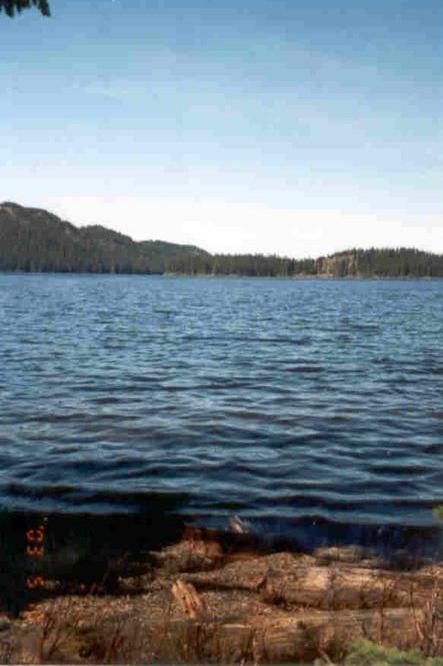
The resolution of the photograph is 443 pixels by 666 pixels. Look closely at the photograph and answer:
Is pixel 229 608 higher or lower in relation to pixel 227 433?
higher

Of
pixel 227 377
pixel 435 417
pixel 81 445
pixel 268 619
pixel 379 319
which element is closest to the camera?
pixel 268 619

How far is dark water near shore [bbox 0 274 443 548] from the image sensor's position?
12.1 metres

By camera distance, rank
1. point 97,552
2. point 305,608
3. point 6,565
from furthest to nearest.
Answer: point 97,552 < point 6,565 < point 305,608

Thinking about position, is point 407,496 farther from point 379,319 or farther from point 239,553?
point 379,319

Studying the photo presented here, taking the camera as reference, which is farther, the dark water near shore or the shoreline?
the dark water near shore

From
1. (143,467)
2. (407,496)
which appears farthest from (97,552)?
(407,496)

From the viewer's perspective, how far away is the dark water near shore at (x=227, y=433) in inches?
477

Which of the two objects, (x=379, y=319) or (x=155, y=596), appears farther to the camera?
(x=379, y=319)

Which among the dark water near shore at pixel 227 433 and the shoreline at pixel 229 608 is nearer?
the shoreline at pixel 229 608

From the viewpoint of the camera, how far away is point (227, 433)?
17.4 meters

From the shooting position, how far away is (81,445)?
15664 mm

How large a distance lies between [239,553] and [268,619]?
2925 mm

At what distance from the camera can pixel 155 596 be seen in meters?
8.03

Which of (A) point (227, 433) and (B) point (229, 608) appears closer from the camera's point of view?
(B) point (229, 608)
